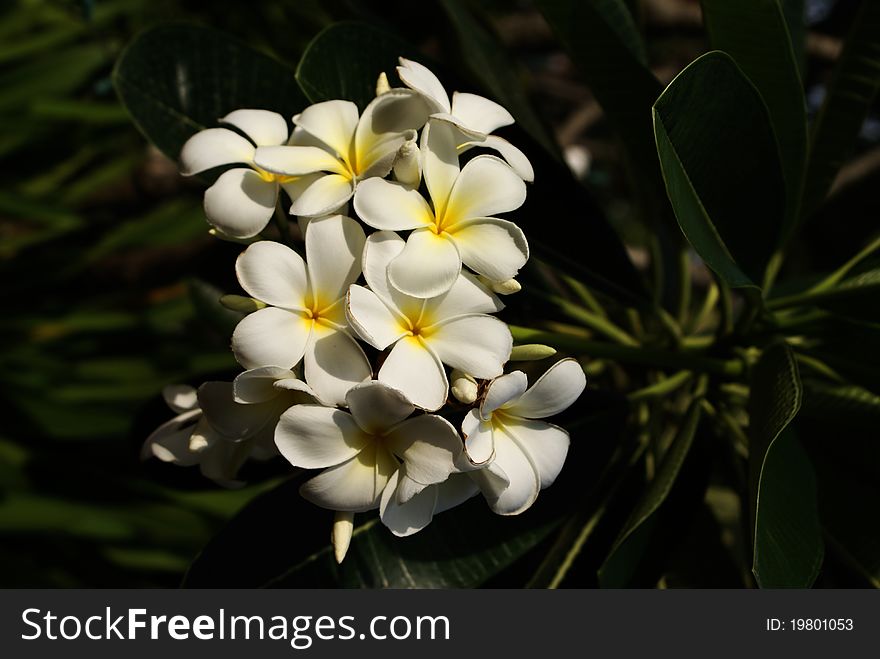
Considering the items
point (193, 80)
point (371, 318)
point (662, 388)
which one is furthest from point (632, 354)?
point (193, 80)

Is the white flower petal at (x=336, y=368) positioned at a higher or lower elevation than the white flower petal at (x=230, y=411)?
higher

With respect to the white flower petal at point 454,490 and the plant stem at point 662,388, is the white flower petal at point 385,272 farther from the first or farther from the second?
the plant stem at point 662,388

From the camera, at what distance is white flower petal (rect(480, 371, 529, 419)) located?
1.91ft

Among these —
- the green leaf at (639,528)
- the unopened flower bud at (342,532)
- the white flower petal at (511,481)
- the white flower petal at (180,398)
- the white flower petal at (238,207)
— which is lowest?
the green leaf at (639,528)

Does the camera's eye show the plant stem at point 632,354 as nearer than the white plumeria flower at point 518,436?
No

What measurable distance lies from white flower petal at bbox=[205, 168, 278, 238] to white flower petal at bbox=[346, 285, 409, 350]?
134 mm

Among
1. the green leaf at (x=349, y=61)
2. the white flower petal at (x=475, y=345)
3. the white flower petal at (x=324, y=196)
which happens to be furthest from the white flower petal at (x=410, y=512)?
the green leaf at (x=349, y=61)

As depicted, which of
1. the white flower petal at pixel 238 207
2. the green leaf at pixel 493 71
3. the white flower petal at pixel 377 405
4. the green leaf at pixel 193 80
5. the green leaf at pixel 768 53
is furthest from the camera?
the green leaf at pixel 493 71

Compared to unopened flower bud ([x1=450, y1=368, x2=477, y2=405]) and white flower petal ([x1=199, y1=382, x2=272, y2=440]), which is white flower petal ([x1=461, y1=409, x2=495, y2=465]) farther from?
white flower petal ([x1=199, y1=382, x2=272, y2=440])

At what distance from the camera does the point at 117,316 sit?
1760mm

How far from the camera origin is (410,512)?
637 millimetres

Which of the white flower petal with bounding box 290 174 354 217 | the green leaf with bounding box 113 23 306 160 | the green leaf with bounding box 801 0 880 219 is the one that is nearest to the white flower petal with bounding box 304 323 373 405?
the white flower petal with bounding box 290 174 354 217

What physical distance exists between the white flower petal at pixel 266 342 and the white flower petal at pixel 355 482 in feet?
0.31

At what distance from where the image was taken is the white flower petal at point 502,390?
58 centimetres
